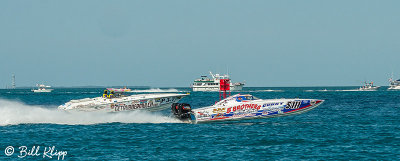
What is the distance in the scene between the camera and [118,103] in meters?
33.2

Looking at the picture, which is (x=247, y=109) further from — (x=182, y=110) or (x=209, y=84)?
(x=209, y=84)

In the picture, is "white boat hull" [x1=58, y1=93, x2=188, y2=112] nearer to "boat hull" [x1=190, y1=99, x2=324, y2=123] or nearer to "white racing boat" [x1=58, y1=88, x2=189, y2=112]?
"white racing boat" [x1=58, y1=88, x2=189, y2=112]

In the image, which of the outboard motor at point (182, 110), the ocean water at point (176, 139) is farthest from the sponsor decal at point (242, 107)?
the outboard motor at point (182, 110)

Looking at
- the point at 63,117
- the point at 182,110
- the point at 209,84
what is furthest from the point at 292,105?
the point at 209,84

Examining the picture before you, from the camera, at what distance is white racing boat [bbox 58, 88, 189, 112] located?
32.9 m

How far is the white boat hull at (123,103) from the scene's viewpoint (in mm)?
32875

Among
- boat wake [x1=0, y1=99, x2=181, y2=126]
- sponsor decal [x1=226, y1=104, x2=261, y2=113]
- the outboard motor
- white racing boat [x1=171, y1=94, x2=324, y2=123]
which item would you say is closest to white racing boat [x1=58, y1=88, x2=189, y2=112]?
boat wake [x1=0, y1=99, x2=181, y2=126]

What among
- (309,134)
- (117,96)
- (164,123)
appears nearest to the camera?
(309,134)

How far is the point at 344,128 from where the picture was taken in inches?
1003

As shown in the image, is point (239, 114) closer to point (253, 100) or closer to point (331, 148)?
point (253, 100)

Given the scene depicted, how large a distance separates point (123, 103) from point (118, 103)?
0.37 m

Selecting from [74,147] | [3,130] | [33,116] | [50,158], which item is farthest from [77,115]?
[50,158]

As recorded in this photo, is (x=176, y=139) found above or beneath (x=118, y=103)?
beneath

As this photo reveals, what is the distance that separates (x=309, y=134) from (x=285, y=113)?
3.98 meters
